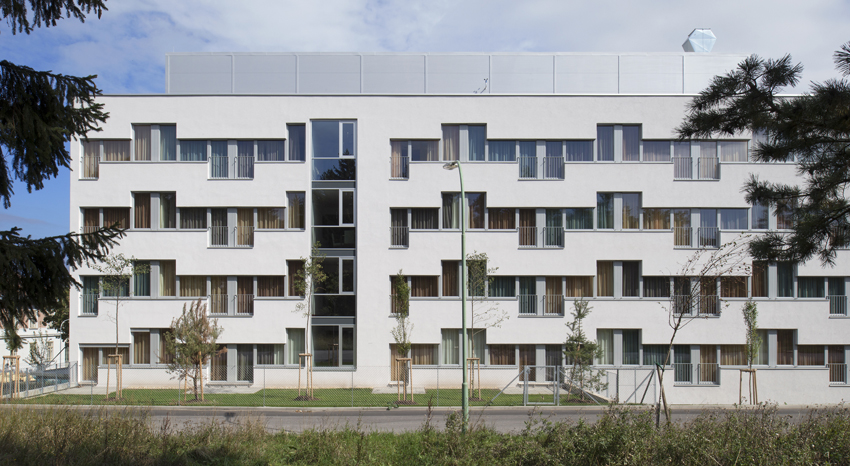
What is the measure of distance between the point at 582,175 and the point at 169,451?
22.4m

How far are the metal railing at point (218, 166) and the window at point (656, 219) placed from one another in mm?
21656

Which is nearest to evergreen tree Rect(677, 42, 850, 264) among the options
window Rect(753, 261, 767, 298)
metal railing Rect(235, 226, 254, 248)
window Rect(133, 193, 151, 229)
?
window Rect(753, 261, 767, 298)

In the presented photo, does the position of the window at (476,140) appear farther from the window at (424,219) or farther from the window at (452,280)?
the window at (452,280)

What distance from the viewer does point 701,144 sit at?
27422 millimetres

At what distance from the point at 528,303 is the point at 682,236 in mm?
8647

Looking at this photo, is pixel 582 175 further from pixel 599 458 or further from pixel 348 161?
pixel 599 458

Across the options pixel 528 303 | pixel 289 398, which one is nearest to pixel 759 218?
pixel 528 303

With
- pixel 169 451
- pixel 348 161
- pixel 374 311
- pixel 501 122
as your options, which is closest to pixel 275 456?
pixel 169 451

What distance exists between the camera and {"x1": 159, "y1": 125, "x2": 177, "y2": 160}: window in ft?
90.7

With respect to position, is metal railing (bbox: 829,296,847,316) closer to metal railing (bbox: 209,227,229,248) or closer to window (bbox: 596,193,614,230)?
window (bbox: 596,193,614,230)

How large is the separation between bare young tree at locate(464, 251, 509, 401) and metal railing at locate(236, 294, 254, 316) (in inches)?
435

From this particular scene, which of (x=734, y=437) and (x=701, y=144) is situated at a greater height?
(x=701, y=144)

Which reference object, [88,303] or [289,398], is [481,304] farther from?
[88,303]

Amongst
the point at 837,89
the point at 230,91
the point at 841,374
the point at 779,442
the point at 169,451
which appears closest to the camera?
the point at 837,89
